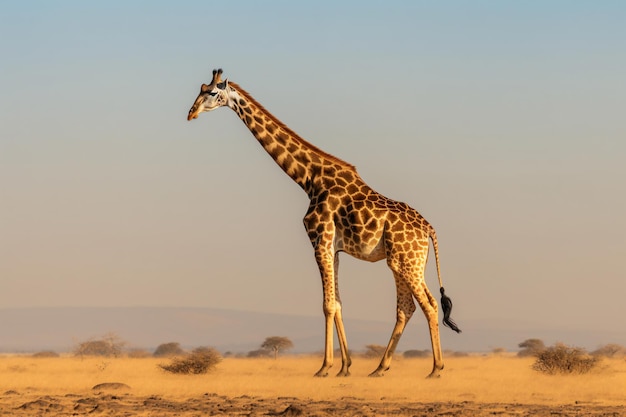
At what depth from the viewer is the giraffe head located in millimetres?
24562

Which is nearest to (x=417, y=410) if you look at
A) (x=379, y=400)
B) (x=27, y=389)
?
(x=379, y=400)

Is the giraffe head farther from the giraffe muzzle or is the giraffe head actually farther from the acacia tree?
the acacia tree

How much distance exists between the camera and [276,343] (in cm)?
5062

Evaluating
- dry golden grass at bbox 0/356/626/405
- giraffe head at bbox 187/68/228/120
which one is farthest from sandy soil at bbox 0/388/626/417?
giraffe head at bbox 187/68/228/120

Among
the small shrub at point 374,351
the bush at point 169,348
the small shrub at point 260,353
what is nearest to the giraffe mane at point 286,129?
the small shrub at point 374,351

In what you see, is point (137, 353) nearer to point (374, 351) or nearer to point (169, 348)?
point (169, 348)

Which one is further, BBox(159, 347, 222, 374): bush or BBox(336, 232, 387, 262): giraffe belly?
BBox(159, 347, 222, 374): bush

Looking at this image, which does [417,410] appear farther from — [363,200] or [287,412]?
[363,200]

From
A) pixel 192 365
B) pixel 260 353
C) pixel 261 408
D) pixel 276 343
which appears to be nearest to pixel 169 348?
pixel 260 353

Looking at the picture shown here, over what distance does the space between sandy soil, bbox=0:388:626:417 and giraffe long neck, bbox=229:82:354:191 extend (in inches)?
229

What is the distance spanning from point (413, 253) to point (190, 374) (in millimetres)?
8441

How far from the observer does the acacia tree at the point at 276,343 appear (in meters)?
50.4

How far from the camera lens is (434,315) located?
77.0ft

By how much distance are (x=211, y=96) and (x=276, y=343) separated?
27.3 meters
